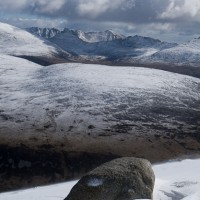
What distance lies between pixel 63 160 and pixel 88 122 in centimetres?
1384

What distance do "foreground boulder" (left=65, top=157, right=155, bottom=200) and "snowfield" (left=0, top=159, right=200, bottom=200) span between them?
97 cm

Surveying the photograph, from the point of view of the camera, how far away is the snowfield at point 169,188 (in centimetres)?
2411

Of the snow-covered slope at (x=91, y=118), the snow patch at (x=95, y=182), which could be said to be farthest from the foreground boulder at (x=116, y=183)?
the snow-covered slope at (x=91, y=118)

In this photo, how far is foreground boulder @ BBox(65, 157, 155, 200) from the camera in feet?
74.4

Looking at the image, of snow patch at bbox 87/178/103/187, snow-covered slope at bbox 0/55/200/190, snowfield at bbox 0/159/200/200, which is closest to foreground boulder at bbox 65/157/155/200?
snow patch at bbox 87/178/103/187

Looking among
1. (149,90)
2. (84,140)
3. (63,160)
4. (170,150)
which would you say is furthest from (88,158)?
(149,90)

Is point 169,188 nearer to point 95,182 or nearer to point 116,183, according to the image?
point 116,183

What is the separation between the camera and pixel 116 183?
23.1 metres

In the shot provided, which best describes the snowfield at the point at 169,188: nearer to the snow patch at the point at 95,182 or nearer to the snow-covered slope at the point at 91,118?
the snow patch at the point at 95,182

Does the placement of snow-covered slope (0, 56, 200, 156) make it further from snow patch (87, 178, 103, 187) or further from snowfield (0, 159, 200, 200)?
snow patch (87, 178, 103, 187)

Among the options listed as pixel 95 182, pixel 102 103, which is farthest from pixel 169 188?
pixel 102 103

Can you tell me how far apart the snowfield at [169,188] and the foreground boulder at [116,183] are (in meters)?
0.97

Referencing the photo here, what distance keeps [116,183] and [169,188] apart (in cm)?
398

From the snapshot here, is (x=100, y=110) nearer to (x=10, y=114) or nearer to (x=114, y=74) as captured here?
(x=10, y=114)
